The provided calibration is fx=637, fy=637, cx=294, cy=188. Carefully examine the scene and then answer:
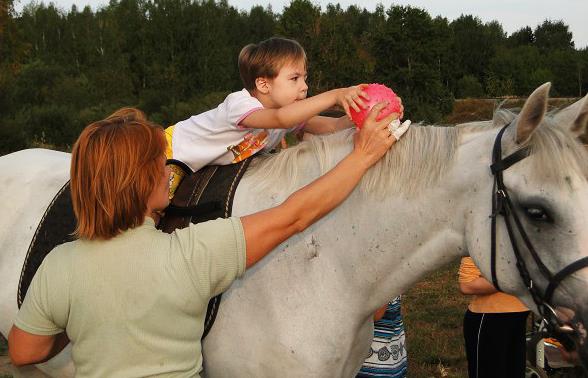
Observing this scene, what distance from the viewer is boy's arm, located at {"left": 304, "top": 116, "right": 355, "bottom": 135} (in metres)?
3.10

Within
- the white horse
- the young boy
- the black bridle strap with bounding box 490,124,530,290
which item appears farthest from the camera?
the young boy

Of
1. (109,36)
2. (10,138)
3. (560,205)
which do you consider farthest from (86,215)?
(109,36)

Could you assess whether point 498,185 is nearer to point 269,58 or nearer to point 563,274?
point 563,274

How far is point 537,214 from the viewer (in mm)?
2137

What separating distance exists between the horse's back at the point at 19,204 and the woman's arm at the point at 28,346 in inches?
50.0

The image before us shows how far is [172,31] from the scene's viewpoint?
4884cm

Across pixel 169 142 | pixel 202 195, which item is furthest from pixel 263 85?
pixel 202 195

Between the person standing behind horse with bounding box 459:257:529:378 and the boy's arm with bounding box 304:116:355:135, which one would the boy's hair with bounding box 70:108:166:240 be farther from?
the person standing behind horse with bounding box 459:257:529:378

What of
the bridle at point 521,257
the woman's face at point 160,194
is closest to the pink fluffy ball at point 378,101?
the bridle at point 521,257

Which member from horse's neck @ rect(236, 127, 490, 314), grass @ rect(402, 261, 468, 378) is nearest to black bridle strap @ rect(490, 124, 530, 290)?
horse's neck @ rect(236, 127, 490, 314)

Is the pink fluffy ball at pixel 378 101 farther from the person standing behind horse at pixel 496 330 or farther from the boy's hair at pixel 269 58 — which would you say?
the person standing behind horse at pixel 496 330

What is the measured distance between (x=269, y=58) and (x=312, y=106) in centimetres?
63

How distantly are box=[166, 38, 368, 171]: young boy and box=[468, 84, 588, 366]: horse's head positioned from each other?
63 cm

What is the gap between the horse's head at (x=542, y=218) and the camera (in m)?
2.07
